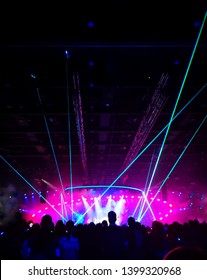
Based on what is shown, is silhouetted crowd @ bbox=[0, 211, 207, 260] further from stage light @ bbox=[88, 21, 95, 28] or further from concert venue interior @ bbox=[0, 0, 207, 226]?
stage light @ bbox=[88, 21, 95, 28]

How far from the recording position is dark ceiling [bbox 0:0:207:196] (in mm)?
5598

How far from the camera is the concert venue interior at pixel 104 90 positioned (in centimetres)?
570

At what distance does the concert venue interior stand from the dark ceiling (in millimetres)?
26

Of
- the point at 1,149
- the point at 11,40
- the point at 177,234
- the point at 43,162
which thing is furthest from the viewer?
the point at 43,162

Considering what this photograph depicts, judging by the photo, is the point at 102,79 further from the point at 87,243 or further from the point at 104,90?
the point at 87,243

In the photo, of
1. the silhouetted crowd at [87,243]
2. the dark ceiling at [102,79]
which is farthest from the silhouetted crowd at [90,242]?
the dark ceiling at [102,79]

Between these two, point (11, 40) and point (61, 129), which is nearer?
point (11, 40)

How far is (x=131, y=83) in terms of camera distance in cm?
850

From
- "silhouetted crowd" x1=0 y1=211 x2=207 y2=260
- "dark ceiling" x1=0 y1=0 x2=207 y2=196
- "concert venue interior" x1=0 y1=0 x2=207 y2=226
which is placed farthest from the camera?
"concert venue interior" x1=0 y1=0 x2=207 y2=226

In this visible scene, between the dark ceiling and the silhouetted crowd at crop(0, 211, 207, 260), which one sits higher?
the dark ceiling

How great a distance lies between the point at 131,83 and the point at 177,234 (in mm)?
4798

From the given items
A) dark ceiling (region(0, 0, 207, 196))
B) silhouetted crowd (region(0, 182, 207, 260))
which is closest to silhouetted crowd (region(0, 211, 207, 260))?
silhouetted crowd (region(0, 182, 207, 260))

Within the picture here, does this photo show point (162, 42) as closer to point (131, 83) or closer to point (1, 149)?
point (131, 83)
